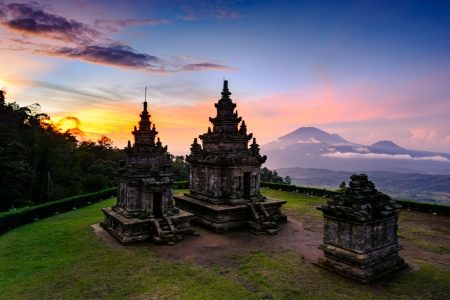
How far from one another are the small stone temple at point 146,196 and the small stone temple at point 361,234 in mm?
9635

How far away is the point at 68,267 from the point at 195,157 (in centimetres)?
1344

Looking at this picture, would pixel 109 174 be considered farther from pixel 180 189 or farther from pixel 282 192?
pixel 282 192

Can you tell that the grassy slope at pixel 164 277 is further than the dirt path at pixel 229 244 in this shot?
No

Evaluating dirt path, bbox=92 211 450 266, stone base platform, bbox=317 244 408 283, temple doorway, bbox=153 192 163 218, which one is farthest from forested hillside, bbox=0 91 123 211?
stone base platform, bbox=317 244 408 283

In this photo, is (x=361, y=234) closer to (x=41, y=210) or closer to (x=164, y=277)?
(x=164, y=277)

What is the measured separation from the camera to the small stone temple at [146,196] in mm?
20438

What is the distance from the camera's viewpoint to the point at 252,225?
906 inches

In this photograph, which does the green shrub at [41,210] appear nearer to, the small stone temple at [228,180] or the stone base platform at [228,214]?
the small stone temple at [228,180]

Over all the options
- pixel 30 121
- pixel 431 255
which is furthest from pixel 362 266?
pixel 30 121

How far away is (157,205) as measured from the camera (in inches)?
870

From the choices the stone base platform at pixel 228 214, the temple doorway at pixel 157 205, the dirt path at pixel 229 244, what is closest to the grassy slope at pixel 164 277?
the dirt path at pixel 229 244

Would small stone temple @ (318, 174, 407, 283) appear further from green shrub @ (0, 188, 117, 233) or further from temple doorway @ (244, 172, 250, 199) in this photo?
green shrub @ (0, 188, 117, 233)

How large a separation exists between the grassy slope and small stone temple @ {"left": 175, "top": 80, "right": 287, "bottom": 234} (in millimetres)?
5669

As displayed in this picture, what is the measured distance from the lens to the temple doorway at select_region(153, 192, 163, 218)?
2198 centimetres
